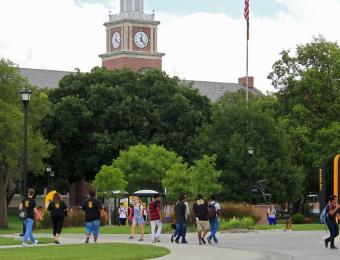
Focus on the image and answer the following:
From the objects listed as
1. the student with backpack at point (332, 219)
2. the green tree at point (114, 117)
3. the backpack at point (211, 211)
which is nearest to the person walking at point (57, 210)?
the backpack at point (211, 211)

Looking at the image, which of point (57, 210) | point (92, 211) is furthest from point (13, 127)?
point (92, 211)

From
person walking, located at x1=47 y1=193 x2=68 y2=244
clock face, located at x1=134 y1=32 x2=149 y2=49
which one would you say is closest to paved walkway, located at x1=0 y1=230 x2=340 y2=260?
person walking, located at x1=47 y1=193 x2=68 y2=244

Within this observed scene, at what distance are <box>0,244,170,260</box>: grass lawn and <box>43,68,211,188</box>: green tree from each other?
44192 mm

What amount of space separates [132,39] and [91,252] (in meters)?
88.7

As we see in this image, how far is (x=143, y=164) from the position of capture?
6469 cm

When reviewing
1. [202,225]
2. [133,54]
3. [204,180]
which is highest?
[133,54]

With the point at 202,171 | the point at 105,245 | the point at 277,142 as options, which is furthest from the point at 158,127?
the point at 105,245

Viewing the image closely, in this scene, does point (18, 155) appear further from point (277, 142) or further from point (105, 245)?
point (105, 245)

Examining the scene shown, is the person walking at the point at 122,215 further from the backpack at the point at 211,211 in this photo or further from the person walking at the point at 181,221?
the person walking at the point at 181,221

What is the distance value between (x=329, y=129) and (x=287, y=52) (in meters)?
8.60

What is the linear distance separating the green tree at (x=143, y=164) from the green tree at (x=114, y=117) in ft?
22.5

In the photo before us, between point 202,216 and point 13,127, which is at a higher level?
point 13,127

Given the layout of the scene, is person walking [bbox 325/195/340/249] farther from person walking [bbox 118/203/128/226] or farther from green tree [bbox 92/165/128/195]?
green tree [bbox 92/165/128/195]

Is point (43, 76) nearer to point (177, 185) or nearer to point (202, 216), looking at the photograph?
point (177, 185)
